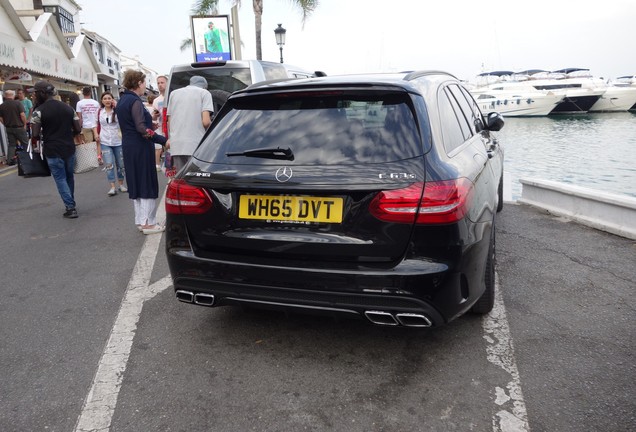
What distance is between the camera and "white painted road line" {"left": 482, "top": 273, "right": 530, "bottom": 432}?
2.36 meters

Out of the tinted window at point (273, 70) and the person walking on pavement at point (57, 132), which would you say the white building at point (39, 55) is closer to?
the person walking on pavement at point (57, 132)

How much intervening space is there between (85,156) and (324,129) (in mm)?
8632

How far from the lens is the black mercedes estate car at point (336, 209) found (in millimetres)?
2547

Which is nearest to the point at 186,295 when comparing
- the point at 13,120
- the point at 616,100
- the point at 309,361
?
the point at 309,361

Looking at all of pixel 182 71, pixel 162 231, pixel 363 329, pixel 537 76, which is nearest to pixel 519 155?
pixel 182 71

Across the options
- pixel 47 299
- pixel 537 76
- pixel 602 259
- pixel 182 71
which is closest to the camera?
pixel 47 299

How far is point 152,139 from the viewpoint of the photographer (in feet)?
18.7

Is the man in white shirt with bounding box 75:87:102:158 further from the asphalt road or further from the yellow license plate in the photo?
the yellow license plate

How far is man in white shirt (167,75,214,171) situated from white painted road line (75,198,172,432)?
1492 millimetres

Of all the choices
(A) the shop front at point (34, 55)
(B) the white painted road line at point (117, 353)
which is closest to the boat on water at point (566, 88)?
(A) the shop front at point (34, 55)

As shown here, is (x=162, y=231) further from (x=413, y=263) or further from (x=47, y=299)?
(x=413, y=263)

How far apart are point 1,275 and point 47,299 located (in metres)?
1.01

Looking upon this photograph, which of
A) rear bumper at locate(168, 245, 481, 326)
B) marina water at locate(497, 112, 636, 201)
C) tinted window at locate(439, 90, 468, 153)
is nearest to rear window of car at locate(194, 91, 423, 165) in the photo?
tinted window at locate(439, 90, 468, 153)

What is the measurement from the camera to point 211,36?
18.6 meters
